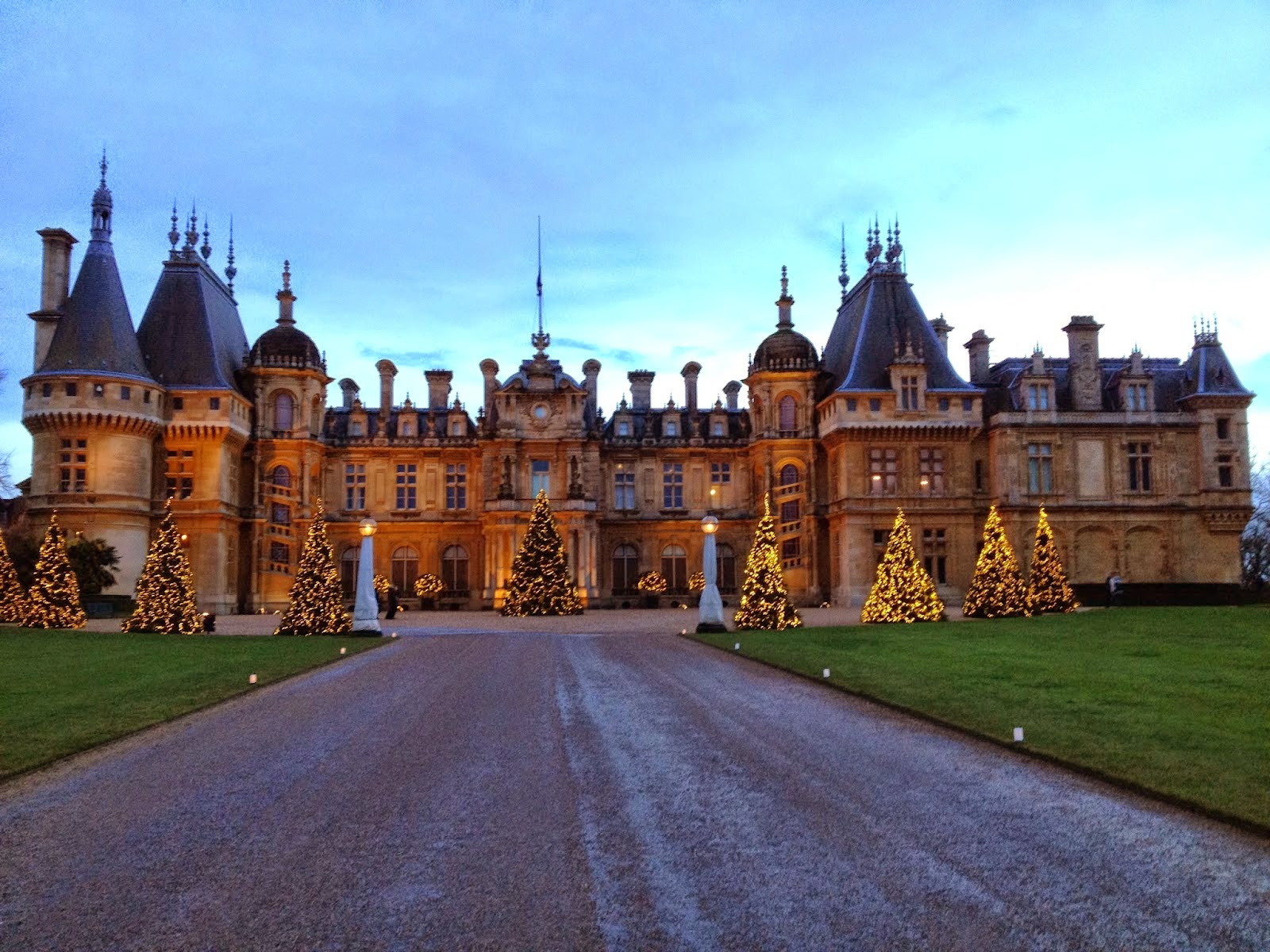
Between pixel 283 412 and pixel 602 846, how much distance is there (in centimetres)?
4894

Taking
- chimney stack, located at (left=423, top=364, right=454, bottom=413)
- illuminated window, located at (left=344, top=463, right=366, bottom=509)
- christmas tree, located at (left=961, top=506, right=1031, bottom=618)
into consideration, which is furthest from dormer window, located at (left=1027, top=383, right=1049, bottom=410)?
illuminated window, located at (left=344, top=463, right=366, bottom=509)

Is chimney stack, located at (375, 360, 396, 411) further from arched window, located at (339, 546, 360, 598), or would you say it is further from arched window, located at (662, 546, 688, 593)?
arched window, located at (662, 546, 688, 593)

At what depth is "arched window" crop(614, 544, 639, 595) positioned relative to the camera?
187 ft

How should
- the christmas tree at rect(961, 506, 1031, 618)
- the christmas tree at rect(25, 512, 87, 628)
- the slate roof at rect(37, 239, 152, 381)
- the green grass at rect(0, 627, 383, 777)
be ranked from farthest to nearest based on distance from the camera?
the slate roof at rect(37, 239, 152, 381) < the christmas tree at rect(961, 506, 1031, 618) < the christmas tree at rect(25, 512, 87, 628) < the green grass at rect(0, 627, 383, 777)

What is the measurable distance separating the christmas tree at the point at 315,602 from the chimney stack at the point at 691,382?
29642 mm

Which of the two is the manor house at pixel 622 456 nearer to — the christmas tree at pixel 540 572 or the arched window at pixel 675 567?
the arched window at pixel 675 567

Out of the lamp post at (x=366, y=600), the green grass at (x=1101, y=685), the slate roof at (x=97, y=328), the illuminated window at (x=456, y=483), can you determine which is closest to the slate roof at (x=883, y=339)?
the illuminated window at (x=456, y=483)

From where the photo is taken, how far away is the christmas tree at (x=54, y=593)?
33.7 metres

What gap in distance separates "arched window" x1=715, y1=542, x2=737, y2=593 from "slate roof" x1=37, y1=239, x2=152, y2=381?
2989 cm

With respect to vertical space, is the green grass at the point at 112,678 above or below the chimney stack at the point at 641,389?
below

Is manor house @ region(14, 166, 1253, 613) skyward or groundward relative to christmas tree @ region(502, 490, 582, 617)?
skyward

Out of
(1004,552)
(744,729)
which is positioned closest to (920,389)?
(1004,552)

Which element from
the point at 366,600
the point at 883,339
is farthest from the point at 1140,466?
the point at 366,600

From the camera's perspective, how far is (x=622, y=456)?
5722cm
